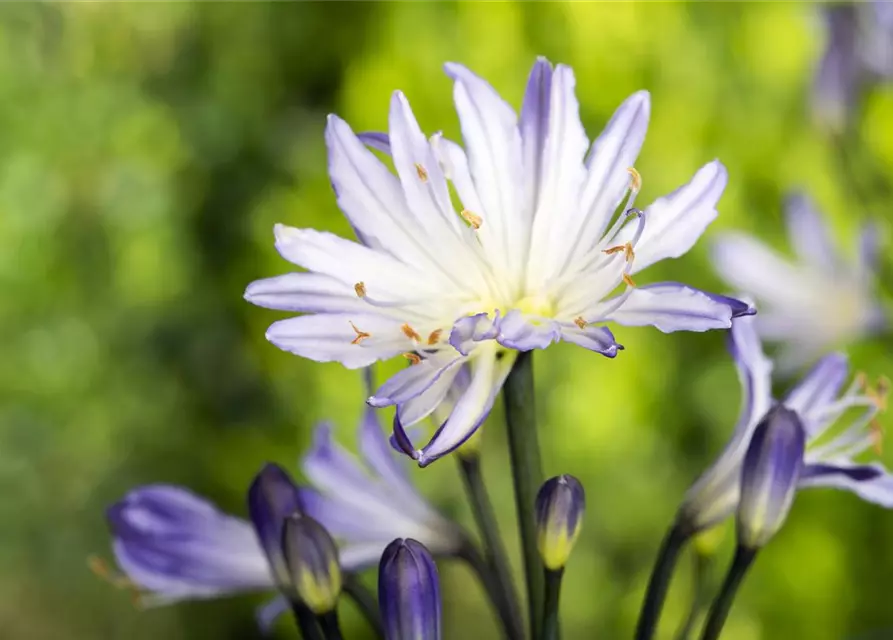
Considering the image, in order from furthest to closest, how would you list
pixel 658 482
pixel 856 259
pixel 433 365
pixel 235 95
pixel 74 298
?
pixel 235 95 → pixel 74 298 → pixel 658 482 → pixel 856 259 → pixel 433 365

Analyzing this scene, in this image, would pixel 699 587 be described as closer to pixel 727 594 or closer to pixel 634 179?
pixel 727 594

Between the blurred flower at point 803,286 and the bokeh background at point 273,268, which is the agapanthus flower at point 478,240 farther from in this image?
the bokeh background at point 273,268

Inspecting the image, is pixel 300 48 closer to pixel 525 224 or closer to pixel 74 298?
pixel 74 298

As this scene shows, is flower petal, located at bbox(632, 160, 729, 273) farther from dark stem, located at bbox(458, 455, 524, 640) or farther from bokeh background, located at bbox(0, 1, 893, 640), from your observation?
bokeh background, located at bbox(0, 1, 893, 640)

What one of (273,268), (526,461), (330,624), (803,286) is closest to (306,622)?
(330,624)

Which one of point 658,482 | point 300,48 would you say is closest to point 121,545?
point 658,482

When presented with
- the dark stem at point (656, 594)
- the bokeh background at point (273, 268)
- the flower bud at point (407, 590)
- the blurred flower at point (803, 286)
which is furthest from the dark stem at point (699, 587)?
the bokeh background at point (273, 268)

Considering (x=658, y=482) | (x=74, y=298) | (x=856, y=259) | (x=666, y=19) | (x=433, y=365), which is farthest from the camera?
(x=74, y=298)

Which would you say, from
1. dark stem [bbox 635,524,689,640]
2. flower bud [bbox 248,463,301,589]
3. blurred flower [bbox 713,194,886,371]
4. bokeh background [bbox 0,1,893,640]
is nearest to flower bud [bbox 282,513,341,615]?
flower bud [bbox 248,463,301,589]
